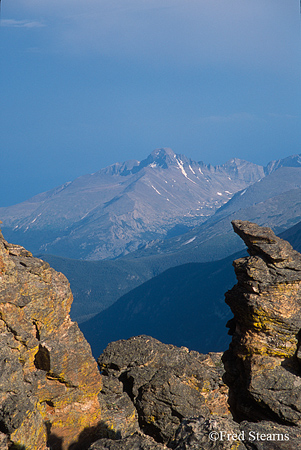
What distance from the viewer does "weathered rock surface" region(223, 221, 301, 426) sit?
2642 centimetres

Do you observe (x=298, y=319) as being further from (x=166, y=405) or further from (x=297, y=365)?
(x=166, y=405)

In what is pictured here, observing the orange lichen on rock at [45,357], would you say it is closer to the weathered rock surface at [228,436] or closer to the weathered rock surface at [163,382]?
the weathered rock surface at [163,382]

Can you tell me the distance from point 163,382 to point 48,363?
971 cm

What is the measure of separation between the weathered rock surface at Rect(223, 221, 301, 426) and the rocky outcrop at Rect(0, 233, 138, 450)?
10.3m

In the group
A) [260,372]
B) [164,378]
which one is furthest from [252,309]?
[164,378]

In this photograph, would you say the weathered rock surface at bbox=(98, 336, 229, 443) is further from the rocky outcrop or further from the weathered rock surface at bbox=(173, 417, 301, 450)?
the weathered rock surface at bbox=(173, 417, 301, 450)

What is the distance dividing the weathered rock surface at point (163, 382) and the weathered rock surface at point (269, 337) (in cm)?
422

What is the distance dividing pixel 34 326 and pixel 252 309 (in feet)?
51.6

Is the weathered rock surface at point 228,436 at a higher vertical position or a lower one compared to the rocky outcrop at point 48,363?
lower

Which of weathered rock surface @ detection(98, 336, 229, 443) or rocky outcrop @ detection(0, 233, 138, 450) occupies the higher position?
rocky outcrop @ detection(0, 233, 138, 450)

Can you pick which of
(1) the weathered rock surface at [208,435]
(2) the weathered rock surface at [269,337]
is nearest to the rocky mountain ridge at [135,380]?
(2) the weathered rock surface at [269,337]

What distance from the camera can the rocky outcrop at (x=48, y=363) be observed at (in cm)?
2517

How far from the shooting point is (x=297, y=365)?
2708 centimetres

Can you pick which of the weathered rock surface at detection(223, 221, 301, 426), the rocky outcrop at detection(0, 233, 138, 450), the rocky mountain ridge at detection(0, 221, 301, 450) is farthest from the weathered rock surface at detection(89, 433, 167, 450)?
the weathered rock surface at detection(223, 221, 301, 426)
